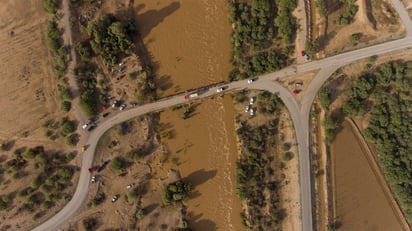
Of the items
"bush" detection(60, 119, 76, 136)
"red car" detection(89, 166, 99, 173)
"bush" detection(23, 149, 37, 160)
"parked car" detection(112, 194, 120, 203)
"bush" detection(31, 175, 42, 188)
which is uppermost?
"bush" detection(60, 119, 76, 136)

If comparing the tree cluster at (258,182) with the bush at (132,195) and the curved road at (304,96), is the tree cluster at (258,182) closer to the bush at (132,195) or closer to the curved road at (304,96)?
the curved road at (304,96)

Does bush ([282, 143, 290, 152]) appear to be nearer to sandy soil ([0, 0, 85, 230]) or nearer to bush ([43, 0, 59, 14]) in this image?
sandy soil ([0, 0, 85, 230])

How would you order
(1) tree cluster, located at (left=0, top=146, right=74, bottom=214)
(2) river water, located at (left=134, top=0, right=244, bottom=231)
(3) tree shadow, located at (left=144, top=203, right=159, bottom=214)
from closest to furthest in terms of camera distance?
1. (1) tree cluster, located at (left=0, top=146, right=74, bottom=214)
2. (3) tree shadow, located at (left=144, top=203, right=159, bottom=214)
3. (2) river water, located at (left=134, top=0, right=244, bottom=231)

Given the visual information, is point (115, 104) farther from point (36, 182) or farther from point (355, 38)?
point (355, 38)

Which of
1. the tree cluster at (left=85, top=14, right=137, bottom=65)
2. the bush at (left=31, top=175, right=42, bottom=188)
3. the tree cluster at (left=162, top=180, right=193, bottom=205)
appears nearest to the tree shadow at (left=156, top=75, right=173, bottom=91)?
the tree cluster at (left=85, top=14, right=137, bottom=65)

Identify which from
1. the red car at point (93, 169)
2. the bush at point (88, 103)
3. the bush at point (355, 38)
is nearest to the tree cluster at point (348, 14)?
the bush at point (355, 38)

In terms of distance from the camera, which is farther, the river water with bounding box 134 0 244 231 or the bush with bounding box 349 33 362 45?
the river water with bounding box 134 0 244 231

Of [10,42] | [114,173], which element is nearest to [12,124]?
[10,42]

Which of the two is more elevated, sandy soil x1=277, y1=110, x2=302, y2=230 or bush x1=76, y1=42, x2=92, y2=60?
bush x1=76, y1=42, x2=92, y2=60

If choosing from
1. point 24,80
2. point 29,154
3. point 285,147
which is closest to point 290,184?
point 285,147

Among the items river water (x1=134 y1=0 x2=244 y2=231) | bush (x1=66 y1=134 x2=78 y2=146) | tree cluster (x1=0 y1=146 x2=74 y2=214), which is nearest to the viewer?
tree cluster (x1=0 y1=146 x2=74 y2=214)
